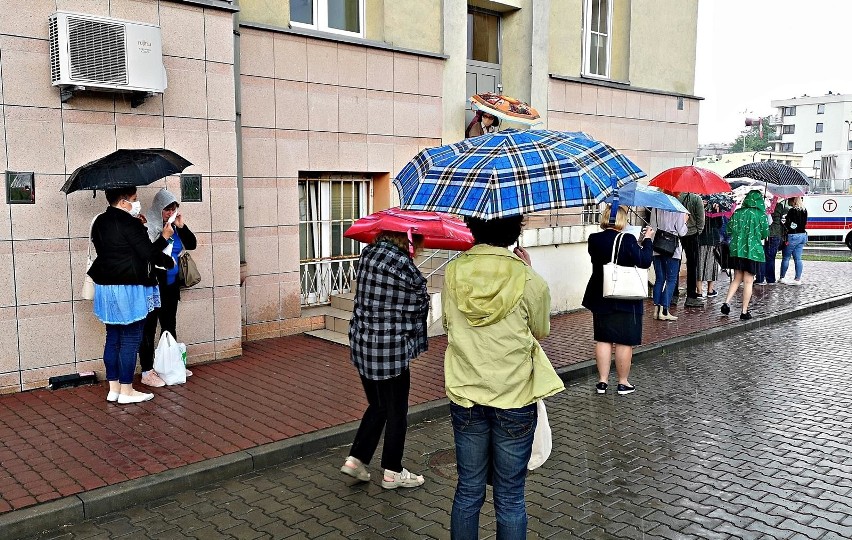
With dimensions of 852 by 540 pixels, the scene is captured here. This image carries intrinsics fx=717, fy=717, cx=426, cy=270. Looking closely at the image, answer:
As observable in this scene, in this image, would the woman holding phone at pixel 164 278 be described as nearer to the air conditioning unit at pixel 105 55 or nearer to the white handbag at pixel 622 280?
the air conditioning unit at pixel 105 55

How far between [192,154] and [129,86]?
1132 millimetres

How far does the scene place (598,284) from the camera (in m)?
7.25

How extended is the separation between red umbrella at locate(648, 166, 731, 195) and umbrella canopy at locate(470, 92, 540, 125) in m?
2.58

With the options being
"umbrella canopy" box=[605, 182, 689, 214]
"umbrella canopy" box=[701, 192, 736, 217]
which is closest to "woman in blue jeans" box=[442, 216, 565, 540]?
"umbrella canopy" box=[605, 182, 689, 214]

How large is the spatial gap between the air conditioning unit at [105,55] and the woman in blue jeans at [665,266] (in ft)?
25.5

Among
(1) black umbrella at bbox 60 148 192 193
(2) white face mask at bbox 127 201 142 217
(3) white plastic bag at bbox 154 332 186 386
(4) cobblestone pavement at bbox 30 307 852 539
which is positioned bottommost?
(4) cobblestone pavement at bbox 30 307 852 539

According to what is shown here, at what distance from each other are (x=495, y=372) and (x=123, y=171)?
441 centimetres

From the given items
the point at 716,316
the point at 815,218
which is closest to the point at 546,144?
the point at 716,316

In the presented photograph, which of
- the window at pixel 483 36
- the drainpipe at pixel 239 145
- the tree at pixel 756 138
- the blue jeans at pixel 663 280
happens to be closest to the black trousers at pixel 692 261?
the blue jeans at pixel 663 280

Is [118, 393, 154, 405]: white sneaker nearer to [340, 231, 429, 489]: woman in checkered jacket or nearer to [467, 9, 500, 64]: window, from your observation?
[340, 231, 429, 489]: woman in checkered jacket

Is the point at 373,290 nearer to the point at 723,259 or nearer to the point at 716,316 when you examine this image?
the point at 716,316

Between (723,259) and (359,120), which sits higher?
(359,120)

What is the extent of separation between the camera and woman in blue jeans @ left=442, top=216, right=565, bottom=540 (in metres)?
3.57

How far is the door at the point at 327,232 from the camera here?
10.5m
